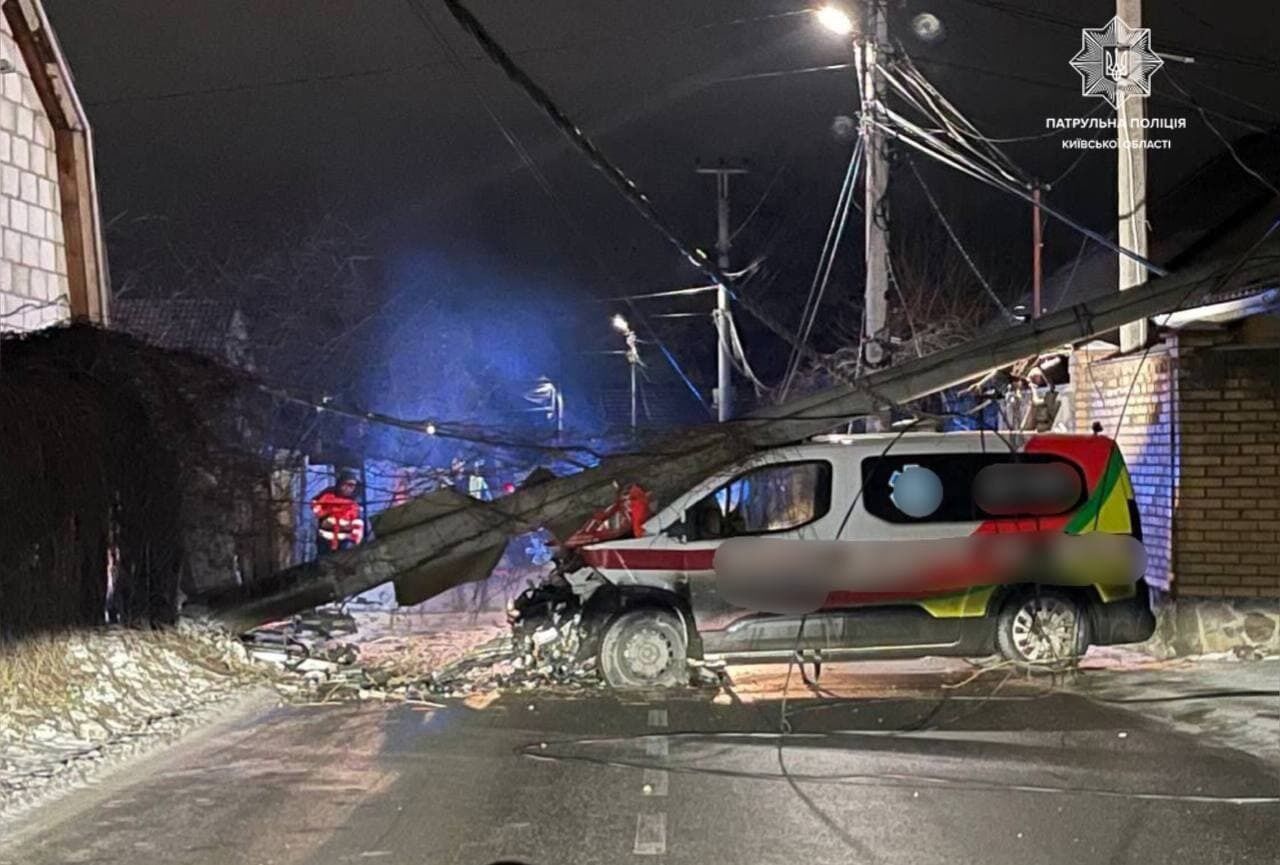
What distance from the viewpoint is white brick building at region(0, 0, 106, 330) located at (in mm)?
14062

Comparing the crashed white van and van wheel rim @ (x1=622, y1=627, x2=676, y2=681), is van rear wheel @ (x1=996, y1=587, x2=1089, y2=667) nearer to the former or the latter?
the crashed white van

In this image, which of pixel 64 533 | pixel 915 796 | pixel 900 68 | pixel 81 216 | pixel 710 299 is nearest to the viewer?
pixel 915 796

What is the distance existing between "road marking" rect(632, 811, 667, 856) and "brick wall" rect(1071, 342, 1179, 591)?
7.49 metres

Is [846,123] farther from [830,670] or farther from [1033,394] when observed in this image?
[830,670]

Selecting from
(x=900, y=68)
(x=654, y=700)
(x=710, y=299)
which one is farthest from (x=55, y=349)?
(x=710, y=299)

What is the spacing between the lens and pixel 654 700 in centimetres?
1053

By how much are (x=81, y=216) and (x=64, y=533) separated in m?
6.29

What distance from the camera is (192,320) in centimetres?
2580

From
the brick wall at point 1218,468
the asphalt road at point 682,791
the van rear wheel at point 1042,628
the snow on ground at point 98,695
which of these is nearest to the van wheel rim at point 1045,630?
the van rear wheel at point 1042,628

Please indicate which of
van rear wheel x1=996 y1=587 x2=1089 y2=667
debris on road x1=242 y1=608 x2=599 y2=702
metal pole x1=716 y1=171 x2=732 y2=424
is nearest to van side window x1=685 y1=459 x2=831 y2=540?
debris on road x1=242 y1=608 x2=599 y2=702

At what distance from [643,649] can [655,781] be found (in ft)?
10.3

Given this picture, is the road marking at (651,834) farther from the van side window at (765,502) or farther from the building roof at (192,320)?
the building roof at (192,320)

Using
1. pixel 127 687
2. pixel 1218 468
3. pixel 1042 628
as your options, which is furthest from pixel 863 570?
pixel 127 687

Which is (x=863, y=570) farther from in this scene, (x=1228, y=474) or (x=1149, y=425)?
(x=1149, y=425)
